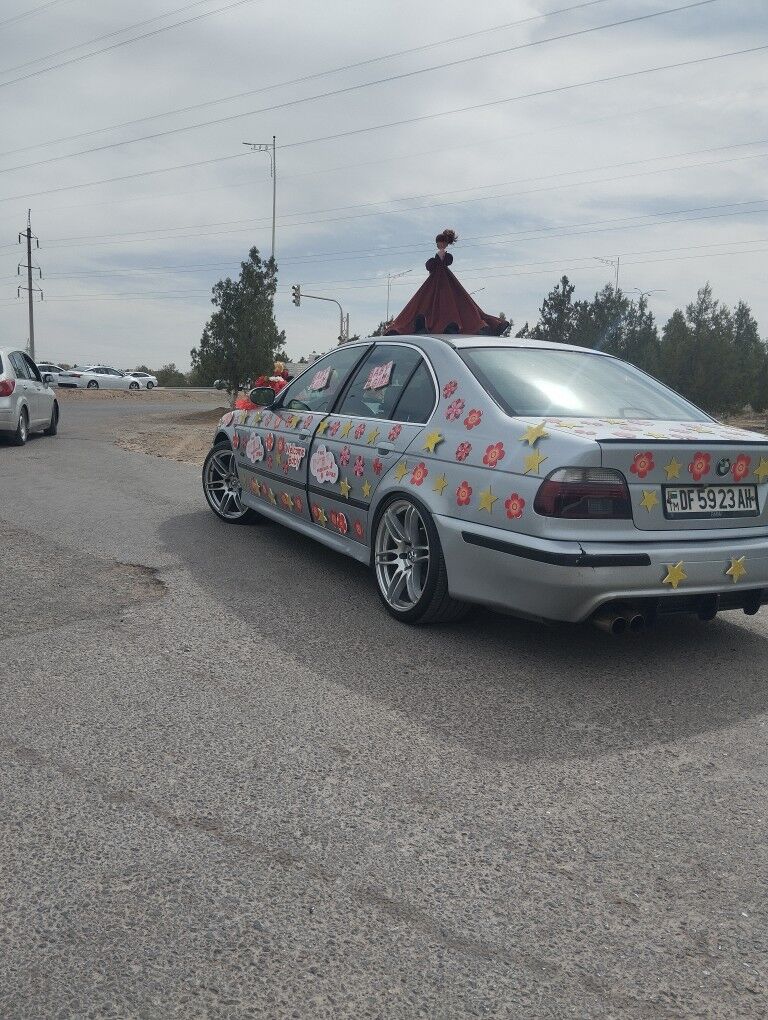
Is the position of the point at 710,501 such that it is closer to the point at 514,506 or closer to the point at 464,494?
the point at 514,506

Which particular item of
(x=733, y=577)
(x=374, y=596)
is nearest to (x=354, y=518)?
(x=374, y=596)

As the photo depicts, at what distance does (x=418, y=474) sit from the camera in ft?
16.0

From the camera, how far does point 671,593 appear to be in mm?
4078

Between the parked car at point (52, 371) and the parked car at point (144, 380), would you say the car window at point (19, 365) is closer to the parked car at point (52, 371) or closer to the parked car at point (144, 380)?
the parked car at point (52, 371)

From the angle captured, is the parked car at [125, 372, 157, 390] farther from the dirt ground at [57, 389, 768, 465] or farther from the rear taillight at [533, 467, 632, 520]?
the rear taillight at [533, 467, 632, 520]

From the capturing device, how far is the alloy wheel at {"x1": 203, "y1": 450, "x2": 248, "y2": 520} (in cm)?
762

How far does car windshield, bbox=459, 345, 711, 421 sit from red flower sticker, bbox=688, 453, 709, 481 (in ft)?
1.69

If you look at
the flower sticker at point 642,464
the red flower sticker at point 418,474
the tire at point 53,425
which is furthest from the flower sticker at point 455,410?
the tire at point 53,425

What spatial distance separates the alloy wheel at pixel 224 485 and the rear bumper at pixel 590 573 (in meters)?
3.52

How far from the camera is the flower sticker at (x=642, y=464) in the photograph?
4070mm

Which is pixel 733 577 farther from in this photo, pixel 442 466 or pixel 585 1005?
pixel 585 1005

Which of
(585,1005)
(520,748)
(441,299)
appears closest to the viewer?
(585,1005)

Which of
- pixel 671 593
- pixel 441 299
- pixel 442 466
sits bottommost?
pixel 671 593

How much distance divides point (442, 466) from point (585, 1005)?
3.00 meters
